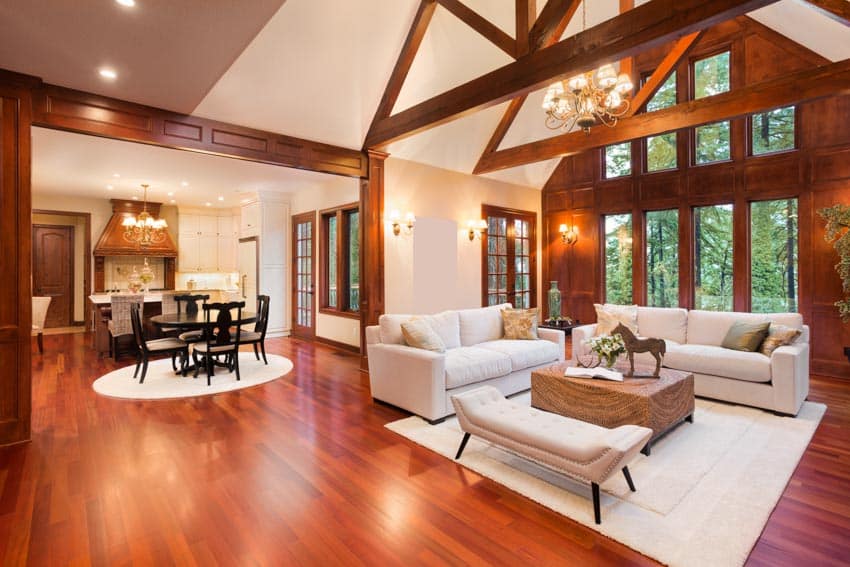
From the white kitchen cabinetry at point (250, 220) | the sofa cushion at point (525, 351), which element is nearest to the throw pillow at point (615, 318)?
the sofa cushion at point (525, 351)

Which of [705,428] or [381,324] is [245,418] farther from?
[705,428]

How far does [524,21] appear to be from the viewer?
3480 millimetres

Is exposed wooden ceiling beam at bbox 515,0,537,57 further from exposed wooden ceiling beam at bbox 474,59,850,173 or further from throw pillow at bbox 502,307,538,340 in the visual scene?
throw pillow at bbox 502,307,538,340

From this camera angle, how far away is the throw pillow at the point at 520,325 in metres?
5.25

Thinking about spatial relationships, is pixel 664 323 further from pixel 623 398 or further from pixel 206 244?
pixel 206 244

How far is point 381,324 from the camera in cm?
446

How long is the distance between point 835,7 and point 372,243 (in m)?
4.88

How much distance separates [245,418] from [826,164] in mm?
7387

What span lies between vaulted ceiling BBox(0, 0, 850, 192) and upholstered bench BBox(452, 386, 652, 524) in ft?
10.1

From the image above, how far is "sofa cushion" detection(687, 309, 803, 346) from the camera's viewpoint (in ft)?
15.2

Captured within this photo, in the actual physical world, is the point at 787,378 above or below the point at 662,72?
below

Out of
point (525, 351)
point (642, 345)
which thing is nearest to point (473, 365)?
point (525, 351)

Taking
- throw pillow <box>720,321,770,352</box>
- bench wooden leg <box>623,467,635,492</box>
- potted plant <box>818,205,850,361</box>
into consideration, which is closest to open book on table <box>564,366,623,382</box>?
bench wooden leg <box>623,467,635,492</box>

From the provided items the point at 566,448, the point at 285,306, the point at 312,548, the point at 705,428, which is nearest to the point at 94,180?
the point at 285,306
